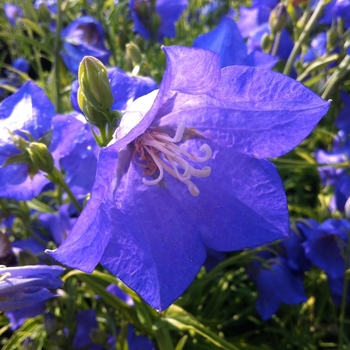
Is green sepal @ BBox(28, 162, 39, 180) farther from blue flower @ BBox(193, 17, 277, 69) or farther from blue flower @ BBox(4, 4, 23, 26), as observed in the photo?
blue flower @ BBox(4, 4, 23, 26)

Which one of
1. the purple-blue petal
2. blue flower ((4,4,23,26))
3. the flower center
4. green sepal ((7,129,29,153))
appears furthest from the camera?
blue flower ((4,4,23,26))

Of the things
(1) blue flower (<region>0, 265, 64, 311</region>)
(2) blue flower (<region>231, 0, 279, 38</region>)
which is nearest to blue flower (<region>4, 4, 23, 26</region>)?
(2) blue flower (<region>231, 0, 279, 38</region>)

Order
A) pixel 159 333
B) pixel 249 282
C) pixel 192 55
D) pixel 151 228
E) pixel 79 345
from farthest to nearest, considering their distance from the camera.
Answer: pixel 249 282 < pixel 79 345 < pixel 159 333 < pixel 151 228 < pixel 192 55

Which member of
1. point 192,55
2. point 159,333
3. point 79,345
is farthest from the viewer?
point 79,345

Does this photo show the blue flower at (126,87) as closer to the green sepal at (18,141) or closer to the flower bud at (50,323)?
the green sepal at (18,141)

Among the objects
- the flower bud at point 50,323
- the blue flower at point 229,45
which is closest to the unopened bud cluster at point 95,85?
the blue flower at point 229,45

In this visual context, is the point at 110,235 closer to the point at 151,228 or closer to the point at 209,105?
the point at 151,228

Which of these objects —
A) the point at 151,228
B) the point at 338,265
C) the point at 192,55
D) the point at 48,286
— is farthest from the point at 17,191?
the point at 338,265
